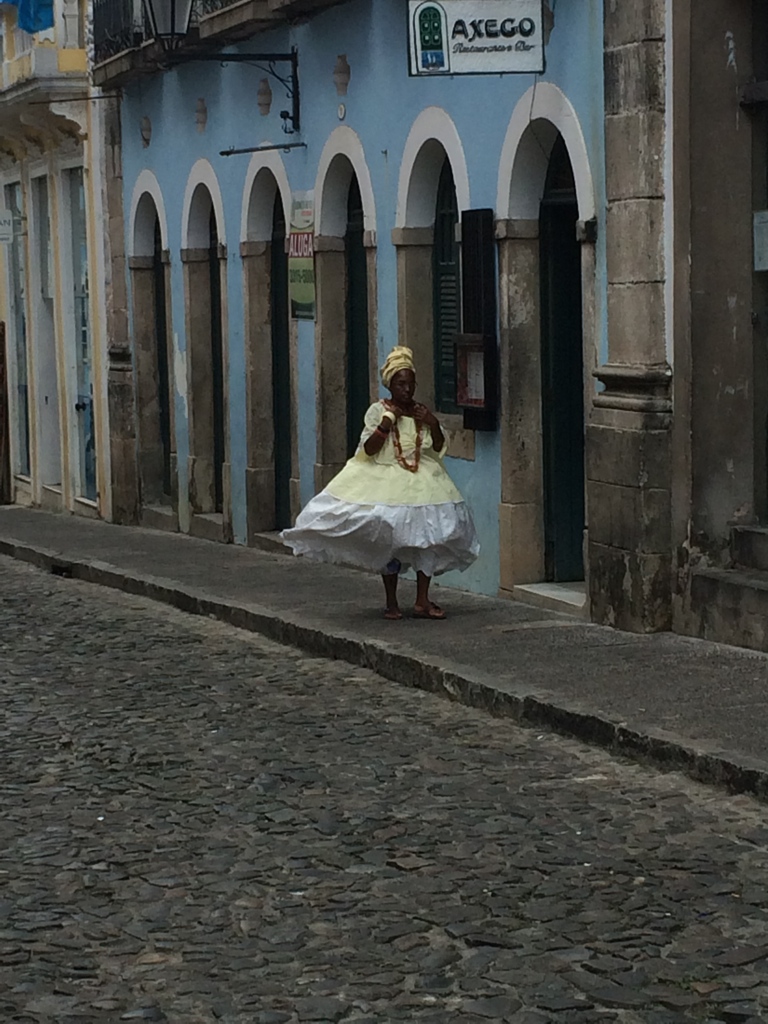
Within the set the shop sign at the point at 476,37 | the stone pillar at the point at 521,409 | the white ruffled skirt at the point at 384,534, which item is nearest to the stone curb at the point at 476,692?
the white ruffled skirt at the point at 384,534

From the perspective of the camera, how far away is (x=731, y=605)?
11.3m

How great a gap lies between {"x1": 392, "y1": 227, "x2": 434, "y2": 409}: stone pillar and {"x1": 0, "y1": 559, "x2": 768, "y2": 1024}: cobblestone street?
4.95 metres

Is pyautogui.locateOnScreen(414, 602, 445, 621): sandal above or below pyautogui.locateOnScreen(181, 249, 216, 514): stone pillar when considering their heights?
below

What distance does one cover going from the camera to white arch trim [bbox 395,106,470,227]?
14305mm

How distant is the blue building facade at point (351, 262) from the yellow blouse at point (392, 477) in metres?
0.98

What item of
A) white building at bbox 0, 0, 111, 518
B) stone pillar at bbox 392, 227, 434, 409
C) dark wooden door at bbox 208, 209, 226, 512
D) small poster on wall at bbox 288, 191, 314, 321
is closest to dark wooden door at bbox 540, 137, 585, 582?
stone pillar at bbox 392, 227, 434, 409

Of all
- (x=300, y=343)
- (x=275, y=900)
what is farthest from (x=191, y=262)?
(x=275, y=900)

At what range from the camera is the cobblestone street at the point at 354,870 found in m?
5.83

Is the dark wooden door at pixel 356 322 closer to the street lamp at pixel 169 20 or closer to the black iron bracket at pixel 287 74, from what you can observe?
the black iron bracket at pixel 287 74

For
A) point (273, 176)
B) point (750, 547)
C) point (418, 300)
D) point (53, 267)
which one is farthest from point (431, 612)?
point (53, 267)

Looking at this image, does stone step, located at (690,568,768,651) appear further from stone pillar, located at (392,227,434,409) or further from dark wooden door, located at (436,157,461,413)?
stone pillar, located at (392,227,434,409)

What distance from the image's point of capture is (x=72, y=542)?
65.7 ft

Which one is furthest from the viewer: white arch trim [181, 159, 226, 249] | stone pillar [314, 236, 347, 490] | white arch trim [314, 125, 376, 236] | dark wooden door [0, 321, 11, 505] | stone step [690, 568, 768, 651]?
dark wooden door [0, 321, 11, 505]

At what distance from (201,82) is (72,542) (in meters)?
4.05
